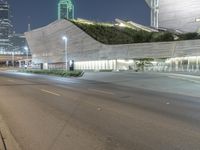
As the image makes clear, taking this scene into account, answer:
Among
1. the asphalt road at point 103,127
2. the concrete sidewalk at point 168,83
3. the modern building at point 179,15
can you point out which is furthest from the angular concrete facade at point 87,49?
the asphalt road at point 103,127

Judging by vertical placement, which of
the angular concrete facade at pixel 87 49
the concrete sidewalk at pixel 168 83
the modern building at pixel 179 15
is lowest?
the concrete sidewalk at pixel 168 83

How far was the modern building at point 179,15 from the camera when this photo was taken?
80.1 meters

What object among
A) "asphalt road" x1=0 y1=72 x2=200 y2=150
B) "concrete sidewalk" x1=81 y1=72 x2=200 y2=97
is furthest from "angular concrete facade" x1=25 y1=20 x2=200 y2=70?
"asphalt road" x1=0 y1=72 x2=200 y2=150

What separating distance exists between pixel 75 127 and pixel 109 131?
1.18m

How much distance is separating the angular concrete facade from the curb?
4264 centimetres

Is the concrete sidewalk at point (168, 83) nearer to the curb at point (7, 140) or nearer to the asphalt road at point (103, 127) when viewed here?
the asphalt road at point (103, 127)

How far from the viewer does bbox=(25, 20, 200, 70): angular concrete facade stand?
53.7 m

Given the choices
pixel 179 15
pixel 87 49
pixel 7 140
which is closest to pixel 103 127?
pixel 7 140

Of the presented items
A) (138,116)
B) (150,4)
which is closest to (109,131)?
(138,116)

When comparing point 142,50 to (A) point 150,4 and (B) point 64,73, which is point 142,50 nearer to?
(B) point 64,73

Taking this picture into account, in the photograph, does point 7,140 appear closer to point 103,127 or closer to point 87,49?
point 103,127

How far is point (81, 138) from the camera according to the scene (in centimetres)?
846

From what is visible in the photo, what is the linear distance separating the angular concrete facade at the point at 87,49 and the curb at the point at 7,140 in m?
42.6

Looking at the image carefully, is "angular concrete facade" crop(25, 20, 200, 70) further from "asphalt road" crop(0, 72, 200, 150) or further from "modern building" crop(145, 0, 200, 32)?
"asphalt road" crop(0, 72, 200, 150)
